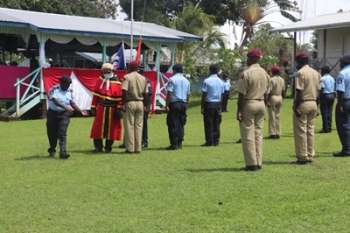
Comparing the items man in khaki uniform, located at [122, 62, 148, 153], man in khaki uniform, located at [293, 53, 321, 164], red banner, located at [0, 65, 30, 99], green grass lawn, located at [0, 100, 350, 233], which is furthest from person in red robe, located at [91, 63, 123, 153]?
red banner, located at [0, 65, 30, 99]

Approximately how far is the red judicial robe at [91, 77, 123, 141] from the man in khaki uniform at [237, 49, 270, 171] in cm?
350

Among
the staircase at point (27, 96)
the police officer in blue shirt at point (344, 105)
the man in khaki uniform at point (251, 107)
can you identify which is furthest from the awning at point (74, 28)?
the man in khaki uniform at point (251, 107)

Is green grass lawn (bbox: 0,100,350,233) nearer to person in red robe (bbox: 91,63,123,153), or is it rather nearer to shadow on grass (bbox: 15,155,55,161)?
shadow on grass (bbox: 15,155,55,161)

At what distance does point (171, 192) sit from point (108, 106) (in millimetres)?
4756

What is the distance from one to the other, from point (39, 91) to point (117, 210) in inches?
681

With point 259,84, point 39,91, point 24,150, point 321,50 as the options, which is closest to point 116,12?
point 321,50

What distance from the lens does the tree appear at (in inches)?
1751

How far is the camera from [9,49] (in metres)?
28.1

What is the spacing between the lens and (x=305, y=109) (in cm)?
1114

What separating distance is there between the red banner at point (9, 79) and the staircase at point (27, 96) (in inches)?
12.3

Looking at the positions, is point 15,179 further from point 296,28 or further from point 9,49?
point 296,28

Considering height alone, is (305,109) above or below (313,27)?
below

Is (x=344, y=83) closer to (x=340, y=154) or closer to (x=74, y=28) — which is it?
(x=340, y=154)

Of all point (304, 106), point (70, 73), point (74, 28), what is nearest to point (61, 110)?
point (304, 106)
